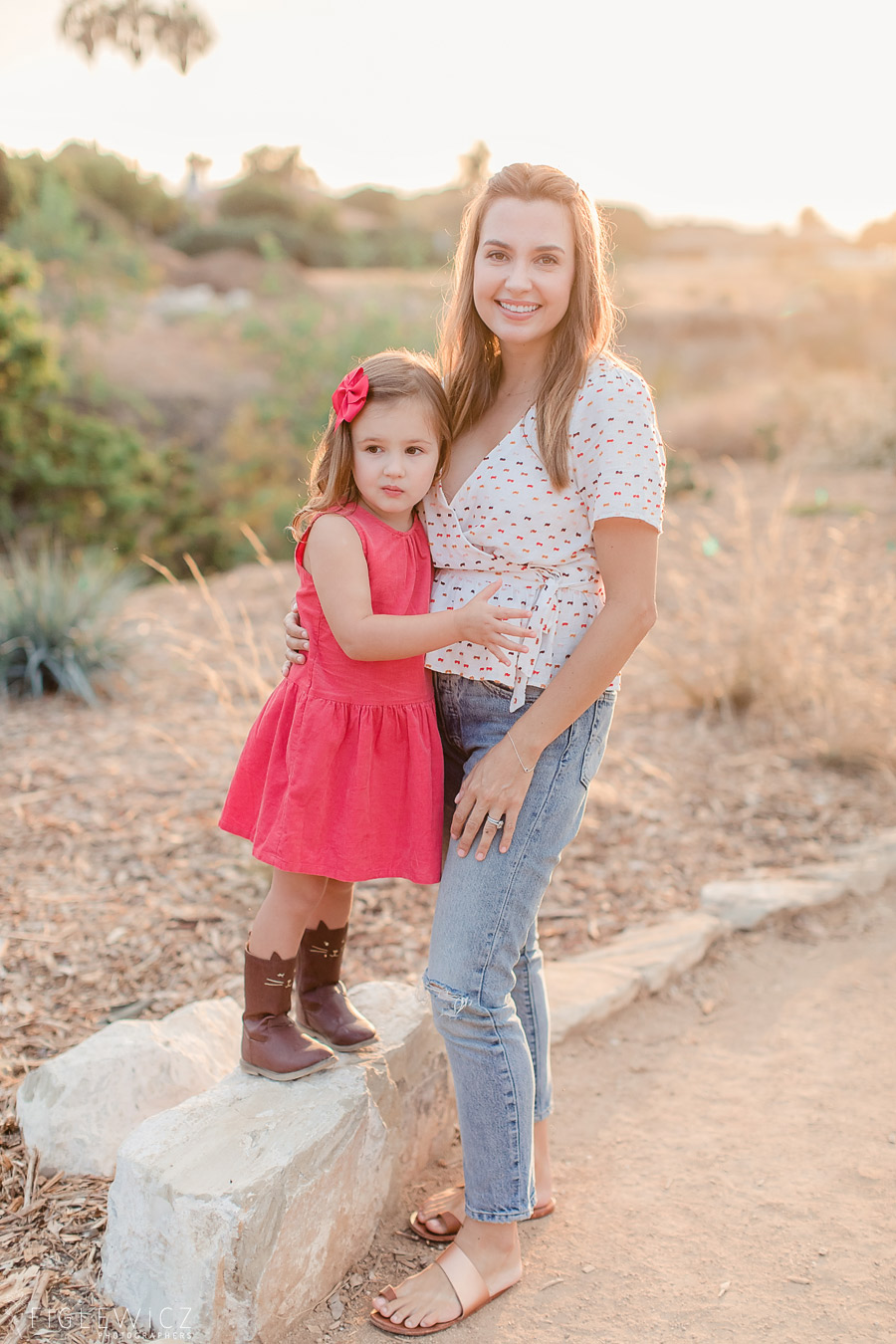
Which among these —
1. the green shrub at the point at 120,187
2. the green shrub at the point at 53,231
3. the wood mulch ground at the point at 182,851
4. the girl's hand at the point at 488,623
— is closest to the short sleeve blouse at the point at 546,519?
→ the girl's hand at the point at 488,623

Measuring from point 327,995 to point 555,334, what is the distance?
4.84 ft

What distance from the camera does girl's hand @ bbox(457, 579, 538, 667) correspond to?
180 centimetres

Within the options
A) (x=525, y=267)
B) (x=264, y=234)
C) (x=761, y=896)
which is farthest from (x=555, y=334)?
(x=264, y=234)

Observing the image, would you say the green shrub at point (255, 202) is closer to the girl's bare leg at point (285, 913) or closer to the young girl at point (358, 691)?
the young girl at point (358, 691)

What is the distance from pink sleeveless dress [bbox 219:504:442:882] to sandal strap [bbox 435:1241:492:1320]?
2.43 ft

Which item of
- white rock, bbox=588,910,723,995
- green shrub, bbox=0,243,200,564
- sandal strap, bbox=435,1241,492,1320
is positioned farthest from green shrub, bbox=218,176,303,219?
sandal strap, bbox=435,1241,492,1320

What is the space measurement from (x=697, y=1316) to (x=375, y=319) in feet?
29.0

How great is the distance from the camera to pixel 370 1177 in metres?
2.18

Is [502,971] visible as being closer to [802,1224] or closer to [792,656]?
[802,1224]

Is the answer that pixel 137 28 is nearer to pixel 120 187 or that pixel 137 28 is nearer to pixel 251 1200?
pixel 251 1200

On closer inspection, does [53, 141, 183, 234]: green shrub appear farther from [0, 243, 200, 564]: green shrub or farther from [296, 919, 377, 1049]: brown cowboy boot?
[296, 919, 377, 1049]: brown cowboy boot

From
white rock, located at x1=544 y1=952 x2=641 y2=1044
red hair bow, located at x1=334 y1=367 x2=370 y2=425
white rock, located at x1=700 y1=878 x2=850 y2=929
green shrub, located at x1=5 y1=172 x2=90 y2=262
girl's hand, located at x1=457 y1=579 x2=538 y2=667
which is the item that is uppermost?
green shrub, located at x1=5 y1=172 x2=90 y2=262

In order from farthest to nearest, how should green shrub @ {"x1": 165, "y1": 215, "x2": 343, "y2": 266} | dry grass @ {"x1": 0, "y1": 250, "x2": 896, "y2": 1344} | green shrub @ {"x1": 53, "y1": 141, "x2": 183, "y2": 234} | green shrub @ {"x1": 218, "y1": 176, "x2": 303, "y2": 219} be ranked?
1. green shrub @ {"x1": 218, "y1": 176, "x2": 303, "y2": 219}
2. green shrub @ {"x1": 165, "y1": 215, "x2": 343, "y2": 266}
3. green shrub @ {"x1": 53, "y1": 141, "x2": 183, "y2": 234}
4. dry grass @ {"x1": 0, "y1": 250, "x2": 896, "y2": 1344}

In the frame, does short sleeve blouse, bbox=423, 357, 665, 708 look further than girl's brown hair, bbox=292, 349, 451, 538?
No
